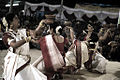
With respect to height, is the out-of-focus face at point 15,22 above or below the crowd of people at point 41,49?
above

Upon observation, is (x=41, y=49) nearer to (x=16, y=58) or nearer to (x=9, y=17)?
(x=16, y=58)

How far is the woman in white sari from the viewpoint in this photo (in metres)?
3.13

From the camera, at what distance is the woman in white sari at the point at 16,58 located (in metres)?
3.13

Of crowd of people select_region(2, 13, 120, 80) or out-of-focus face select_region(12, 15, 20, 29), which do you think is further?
out-of-focus face select_region(12, 15, 20, 29)

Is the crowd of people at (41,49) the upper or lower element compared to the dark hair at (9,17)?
lower

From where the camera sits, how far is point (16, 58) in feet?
10.4

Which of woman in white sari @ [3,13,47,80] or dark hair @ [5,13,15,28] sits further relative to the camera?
dark hair @ [5,13,15,28]

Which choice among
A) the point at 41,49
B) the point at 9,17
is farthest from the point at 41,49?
the point at 9,17

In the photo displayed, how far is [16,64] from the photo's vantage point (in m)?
3.16

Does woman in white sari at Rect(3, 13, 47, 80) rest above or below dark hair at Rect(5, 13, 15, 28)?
below

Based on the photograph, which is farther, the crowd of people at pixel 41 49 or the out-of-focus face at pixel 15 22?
the out-of-focus face at pixel 15 22

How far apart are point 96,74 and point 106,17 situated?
26.9 feet

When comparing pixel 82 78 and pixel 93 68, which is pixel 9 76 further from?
pixel 93 68

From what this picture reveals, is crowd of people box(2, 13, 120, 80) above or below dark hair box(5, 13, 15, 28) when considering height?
below
